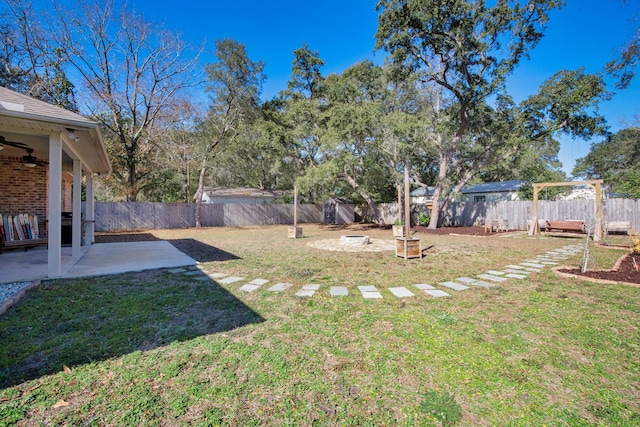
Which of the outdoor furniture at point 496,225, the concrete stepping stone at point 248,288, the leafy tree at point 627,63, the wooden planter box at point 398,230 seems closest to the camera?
→ the concrete stepping stone at point 248,288

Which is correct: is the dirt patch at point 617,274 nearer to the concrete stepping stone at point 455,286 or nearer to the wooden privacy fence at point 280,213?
the concrete stepping stone at point 455,286

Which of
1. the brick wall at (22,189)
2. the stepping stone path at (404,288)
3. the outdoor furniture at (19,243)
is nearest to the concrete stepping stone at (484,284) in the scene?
the stepping stone path at (404,288)

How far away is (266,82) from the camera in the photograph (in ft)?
59.5

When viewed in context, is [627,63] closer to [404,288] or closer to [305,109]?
[305,109]

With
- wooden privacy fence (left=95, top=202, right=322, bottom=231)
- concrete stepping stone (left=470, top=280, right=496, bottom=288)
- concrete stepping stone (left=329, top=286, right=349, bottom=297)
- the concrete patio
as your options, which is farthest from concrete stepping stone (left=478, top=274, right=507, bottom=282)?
wooden privacy fence (left=95, top=202, right=322, bottom=231)

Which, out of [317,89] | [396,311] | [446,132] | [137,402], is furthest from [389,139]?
[137,402]

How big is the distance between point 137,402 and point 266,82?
62.3 feet

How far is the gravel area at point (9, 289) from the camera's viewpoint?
364 centimetres

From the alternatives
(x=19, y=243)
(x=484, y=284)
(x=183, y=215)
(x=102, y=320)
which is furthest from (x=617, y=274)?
(x=183, y=215)

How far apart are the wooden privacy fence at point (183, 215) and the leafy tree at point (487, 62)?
11.9 metres

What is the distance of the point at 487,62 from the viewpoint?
40.4ft

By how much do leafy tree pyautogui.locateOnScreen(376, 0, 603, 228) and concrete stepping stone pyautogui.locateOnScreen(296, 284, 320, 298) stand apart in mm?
11707

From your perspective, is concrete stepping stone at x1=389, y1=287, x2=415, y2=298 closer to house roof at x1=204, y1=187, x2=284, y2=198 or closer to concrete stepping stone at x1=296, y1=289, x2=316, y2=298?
concrete stepping stone at x1=296, y1=289, x2=316, y2=298

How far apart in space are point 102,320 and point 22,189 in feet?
24.7
